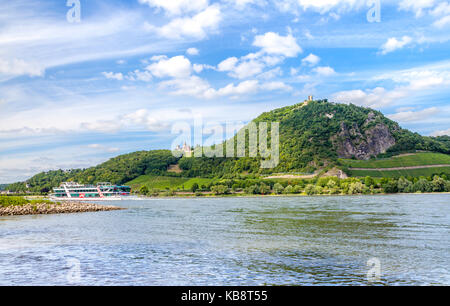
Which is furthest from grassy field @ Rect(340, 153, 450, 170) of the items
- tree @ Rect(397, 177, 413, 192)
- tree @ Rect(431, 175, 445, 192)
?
tree @ Rect(431, 175, 445, 192)

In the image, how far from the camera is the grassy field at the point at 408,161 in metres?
172

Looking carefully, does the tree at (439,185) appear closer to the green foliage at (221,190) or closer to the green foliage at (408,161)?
the green foliage at (408,161)

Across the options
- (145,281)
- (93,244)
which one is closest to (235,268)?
(145,281)

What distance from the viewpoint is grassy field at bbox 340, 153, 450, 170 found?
6781 inches

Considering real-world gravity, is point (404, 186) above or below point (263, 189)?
above

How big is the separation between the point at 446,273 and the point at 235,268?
29.4 feet

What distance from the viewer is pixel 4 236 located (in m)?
31.1

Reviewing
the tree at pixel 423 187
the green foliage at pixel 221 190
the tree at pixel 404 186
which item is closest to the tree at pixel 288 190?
the green foliage at pixel 221 190

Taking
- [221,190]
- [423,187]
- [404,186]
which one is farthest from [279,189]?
[423,187]

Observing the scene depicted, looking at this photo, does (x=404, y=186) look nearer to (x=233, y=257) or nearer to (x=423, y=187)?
(x=423, y=187)

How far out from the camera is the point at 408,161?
586 feet
